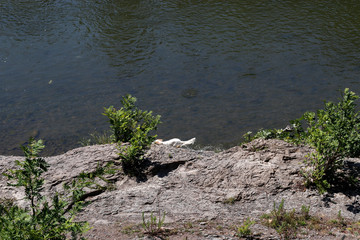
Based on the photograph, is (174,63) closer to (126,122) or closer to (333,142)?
(126,122)

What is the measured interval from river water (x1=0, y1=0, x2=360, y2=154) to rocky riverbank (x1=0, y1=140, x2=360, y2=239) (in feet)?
11.7

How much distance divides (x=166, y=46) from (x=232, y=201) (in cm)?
1019

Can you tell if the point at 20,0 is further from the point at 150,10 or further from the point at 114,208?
the point at 114,208

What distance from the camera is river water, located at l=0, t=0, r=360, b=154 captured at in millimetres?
10930

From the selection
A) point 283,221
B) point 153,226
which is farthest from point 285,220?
point 153,226

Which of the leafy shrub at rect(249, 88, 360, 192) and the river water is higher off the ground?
the leafy shrub at rect(249, 88, 360, 192)

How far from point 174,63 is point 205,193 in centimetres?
868

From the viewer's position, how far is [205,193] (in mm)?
5656

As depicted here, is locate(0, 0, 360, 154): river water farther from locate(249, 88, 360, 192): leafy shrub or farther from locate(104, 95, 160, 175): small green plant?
locate(249, 88, 360, 192): leafy shrub

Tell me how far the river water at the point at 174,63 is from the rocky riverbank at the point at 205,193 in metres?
3.57

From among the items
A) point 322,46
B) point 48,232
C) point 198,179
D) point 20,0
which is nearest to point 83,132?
point 198,179

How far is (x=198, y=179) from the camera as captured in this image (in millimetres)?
6016

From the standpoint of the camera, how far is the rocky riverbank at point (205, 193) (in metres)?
4.86

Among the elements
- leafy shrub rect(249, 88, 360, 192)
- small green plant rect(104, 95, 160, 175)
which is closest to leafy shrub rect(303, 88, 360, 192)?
leafy shrub rect(249, 88, 360, 192)
